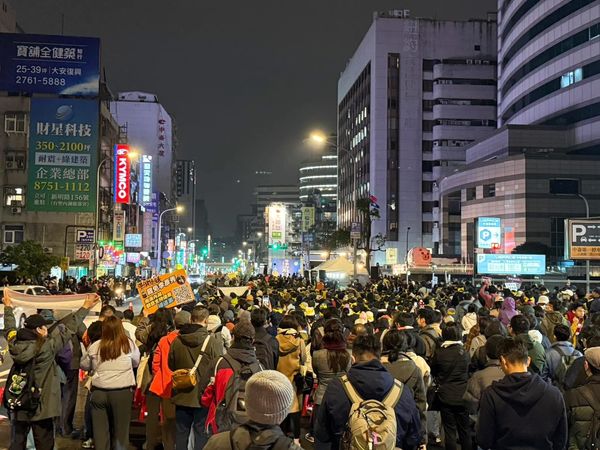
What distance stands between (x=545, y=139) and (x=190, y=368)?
6434 cm

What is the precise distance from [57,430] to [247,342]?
14.7ft

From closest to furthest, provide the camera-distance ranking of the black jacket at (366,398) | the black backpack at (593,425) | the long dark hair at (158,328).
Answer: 1. the black jacket at (366,398)
2. the black backpack at (593,425)
3. the long dark hair at (158,328)

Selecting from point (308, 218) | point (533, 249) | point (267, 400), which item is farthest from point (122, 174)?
point (308, 218)

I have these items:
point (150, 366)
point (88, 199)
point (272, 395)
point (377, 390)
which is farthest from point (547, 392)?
point (88, 199)

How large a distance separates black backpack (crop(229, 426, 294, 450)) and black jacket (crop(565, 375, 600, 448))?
331 centimetres

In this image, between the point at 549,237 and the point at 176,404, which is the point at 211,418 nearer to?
the point at 176,404

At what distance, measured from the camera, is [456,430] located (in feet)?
25.9

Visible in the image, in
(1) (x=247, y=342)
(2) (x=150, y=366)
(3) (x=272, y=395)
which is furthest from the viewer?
(2) (x=150, y=366)

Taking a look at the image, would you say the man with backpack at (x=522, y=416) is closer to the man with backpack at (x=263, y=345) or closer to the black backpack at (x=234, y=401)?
the black backpack at (x=234, y=401)

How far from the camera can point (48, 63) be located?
47.7m

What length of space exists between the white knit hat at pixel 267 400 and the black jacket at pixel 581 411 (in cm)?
333

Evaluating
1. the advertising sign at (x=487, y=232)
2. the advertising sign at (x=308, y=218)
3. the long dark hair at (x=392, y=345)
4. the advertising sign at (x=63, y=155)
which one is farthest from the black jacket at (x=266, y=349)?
the advertising sign at (x=308, y=218)

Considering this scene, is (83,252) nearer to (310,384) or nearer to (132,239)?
(132,239)

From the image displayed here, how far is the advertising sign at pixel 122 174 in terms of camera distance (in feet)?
196
